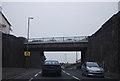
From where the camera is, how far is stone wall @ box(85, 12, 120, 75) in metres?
28.9

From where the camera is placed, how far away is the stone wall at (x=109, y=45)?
2894cm

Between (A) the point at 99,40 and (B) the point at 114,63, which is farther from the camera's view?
(A) the point at 99,40

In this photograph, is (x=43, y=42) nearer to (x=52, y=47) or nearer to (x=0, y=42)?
(x=52, y=47)

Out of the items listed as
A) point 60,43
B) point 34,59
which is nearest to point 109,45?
point 60,43

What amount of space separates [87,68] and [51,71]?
3.68 m

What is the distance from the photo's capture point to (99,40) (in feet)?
135

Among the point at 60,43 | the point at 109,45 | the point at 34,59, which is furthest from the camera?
the point at 34,59

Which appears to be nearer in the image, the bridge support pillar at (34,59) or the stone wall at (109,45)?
the stone wall at (109,45)

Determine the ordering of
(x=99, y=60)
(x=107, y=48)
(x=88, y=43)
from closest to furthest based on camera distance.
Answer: (x=107, y=48), (x=99, y=60), (x=88, y=43)

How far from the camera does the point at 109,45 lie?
1313 inches

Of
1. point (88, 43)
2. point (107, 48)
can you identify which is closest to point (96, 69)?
point (107, 48)

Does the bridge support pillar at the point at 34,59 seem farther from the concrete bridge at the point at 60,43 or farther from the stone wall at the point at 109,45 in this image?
the stone wall at the point at 109,45

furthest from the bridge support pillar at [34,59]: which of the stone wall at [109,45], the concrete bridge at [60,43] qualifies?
the stone wall at [109,45]

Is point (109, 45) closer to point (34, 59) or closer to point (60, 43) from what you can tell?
point (60, 43)
